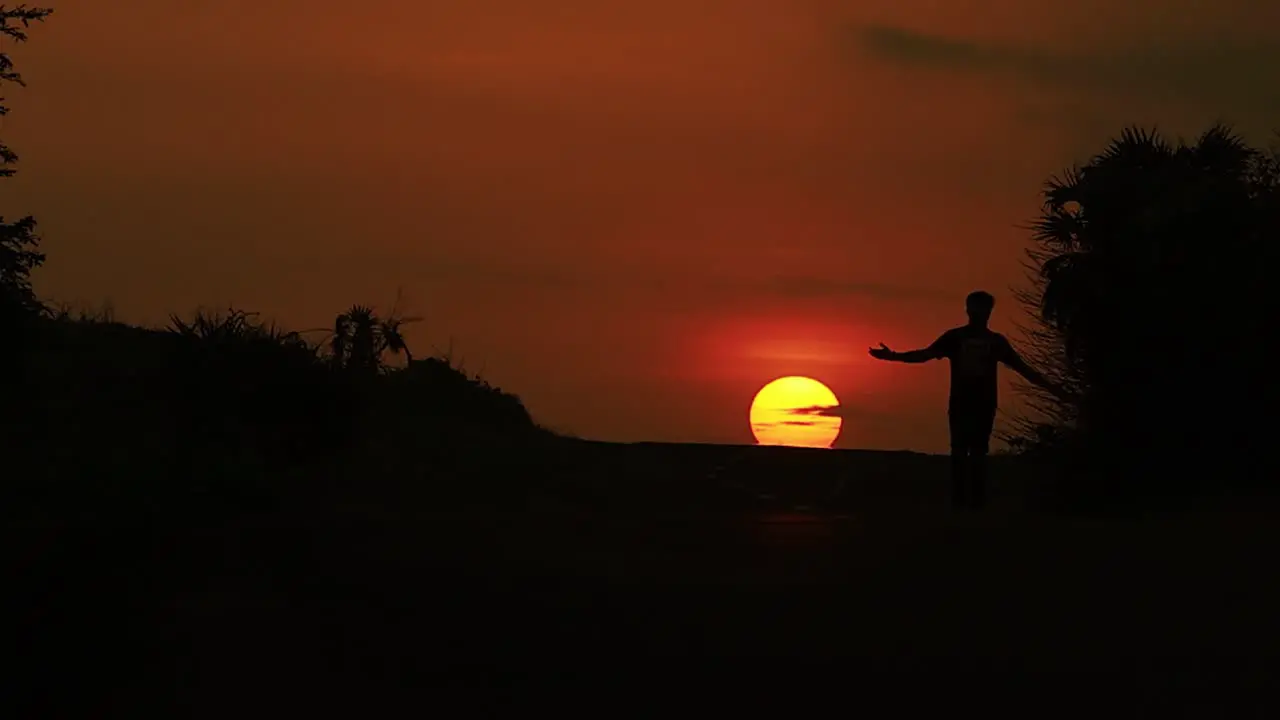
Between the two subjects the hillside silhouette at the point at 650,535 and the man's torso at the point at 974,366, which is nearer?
the hillside silhouette at the point at 650,535

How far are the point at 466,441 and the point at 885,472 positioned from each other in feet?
20.5

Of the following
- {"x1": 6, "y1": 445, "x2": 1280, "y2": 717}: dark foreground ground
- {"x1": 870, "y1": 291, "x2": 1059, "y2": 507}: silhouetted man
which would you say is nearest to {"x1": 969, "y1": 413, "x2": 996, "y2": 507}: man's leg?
{"x1": 870, "y1": 291, "x2": 1059, "y2": 507}: silhouetted man

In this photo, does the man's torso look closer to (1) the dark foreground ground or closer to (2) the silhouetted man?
(2) the silhouetted man

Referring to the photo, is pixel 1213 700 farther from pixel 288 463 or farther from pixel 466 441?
pixel 466 441

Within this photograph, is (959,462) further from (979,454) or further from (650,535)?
(650,535)

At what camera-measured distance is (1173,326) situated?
55.6ft

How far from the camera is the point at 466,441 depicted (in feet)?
84.2

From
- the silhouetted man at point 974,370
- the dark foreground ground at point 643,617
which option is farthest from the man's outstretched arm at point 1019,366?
the dark foreground ground at point 643,617

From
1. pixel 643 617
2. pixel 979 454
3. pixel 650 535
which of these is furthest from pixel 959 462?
pixel 643 617

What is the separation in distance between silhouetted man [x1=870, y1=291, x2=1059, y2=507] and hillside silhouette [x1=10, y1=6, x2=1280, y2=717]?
26.6 inches

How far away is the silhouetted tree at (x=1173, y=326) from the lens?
16.6m

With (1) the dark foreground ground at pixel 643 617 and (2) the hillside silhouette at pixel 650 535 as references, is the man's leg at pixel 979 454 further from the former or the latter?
(1) the dark foreground ground at pixel 643 617

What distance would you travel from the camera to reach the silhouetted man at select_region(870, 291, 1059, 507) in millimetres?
15719

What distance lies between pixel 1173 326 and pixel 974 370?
2.59 metres
